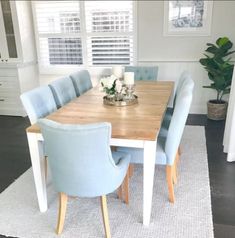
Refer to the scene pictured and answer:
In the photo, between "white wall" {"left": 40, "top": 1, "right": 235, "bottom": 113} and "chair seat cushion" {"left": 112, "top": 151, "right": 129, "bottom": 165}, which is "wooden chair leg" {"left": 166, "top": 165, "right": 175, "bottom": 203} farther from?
"white wall" {"left": 40, "top": 1, "right": 235, "bottom": 113}

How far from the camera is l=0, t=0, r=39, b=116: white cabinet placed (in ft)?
14.0

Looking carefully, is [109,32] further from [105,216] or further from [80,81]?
[105,216]

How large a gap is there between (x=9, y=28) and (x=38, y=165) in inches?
126

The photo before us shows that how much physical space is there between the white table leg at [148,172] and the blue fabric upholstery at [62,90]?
1241 millimetres

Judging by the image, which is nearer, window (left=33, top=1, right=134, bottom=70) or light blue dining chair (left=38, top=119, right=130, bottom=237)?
light blue dining chair (left=38, top=119, right=130, bottom=237)

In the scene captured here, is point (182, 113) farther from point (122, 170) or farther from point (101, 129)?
point (101, 129)

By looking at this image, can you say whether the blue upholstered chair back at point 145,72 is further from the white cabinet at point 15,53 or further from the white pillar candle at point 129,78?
the white cabinet at point 15,53

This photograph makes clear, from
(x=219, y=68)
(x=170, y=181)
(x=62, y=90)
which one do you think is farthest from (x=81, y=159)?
(x=219, y=68)

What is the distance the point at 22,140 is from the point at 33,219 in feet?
5.67

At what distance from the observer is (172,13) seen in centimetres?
416

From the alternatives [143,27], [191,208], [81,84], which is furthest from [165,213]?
[143,27]

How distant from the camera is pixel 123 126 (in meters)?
1.86

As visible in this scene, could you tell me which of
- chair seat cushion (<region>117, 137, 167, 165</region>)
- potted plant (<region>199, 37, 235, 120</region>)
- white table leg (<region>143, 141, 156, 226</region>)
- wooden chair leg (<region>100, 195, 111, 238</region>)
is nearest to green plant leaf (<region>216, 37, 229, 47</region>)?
potted plant (<region>199, 37, 235, 120</region>)

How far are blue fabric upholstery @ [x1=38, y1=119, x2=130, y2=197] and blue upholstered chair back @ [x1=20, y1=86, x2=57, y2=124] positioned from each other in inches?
24.6
